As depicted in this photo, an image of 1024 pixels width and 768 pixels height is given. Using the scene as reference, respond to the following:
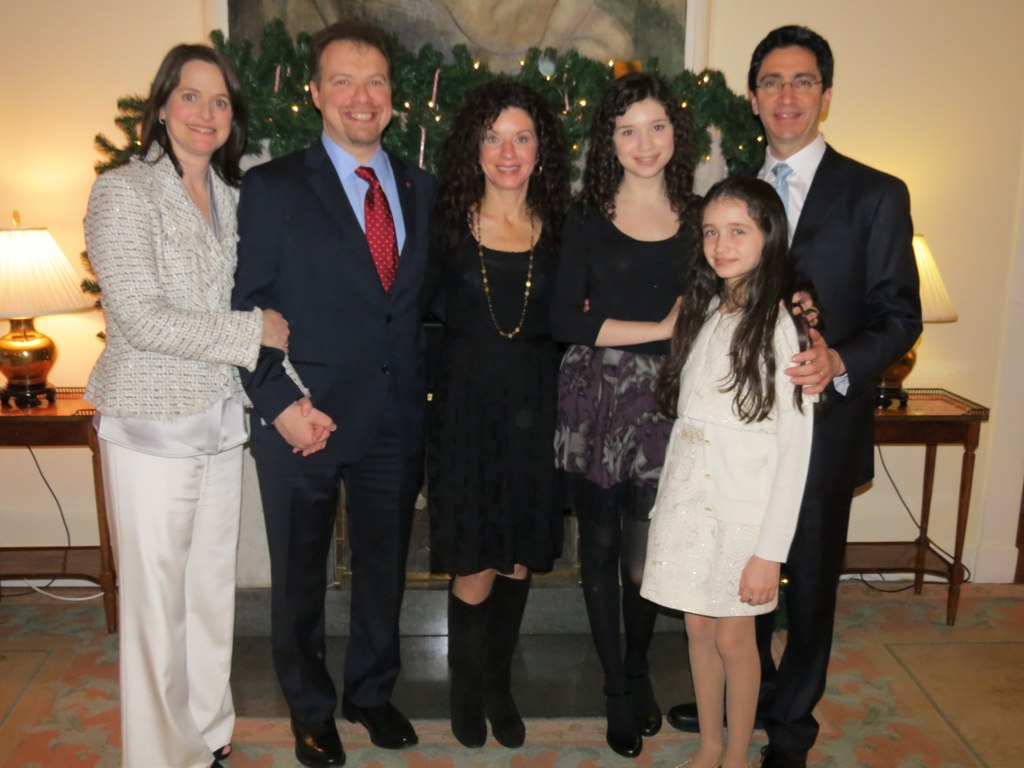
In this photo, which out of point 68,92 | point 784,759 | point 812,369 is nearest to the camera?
point 812,369

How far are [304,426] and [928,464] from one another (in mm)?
2491

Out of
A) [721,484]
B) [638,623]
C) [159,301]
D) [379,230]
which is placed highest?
[379,230]

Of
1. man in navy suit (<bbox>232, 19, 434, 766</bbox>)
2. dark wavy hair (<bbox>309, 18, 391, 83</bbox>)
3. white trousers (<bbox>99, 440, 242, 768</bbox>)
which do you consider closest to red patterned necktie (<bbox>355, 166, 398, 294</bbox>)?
man in navy suit (<bbox>232, 19, 434, 766</bbox>)

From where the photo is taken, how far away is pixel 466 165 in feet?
7.26

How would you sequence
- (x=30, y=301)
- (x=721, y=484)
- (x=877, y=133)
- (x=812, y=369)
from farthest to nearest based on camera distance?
(x=877, y=133), (x=30, y=301), (x=721, y=484), (x=812, y=369)

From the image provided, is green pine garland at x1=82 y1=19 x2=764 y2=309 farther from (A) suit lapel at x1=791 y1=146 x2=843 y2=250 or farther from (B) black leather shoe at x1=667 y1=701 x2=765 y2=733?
(B) black leather shoe at x1=667 y1=701 x2=765 y2=733

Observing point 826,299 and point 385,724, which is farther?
point 385,724

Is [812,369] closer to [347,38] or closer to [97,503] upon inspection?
[347,38]

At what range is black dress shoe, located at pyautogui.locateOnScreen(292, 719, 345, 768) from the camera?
7.74ft

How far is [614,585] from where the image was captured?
2.35 metres

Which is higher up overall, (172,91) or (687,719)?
(172,91)

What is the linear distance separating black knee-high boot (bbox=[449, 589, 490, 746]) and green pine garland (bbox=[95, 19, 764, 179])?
1.36m

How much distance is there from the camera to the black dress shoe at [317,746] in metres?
2.36

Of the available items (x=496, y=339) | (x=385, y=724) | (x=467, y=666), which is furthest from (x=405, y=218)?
(x=385, y=724)
